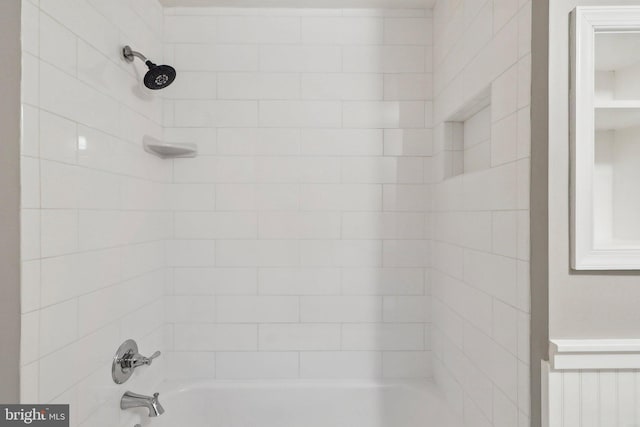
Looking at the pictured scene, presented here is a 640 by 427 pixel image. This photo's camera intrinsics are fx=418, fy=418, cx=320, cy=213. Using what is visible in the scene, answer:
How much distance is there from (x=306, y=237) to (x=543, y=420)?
4.20 feet

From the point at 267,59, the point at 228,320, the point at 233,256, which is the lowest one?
the point at 228,320

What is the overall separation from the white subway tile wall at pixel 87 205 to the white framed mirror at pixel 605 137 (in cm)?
135

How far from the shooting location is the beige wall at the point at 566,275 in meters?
1.02

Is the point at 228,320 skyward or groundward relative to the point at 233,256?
groundward

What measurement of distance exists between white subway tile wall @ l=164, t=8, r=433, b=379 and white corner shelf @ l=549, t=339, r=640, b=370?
109cm

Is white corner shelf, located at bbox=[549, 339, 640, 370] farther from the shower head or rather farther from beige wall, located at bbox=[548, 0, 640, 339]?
the shower head

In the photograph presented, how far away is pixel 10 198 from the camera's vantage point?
1.02 meters

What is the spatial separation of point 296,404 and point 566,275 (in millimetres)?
1453

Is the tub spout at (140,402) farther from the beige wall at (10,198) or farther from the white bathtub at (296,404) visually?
the beige wall at (10,198)

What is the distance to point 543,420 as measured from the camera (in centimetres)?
104

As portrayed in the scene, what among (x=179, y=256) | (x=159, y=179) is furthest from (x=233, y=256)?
(x=159, y=179)

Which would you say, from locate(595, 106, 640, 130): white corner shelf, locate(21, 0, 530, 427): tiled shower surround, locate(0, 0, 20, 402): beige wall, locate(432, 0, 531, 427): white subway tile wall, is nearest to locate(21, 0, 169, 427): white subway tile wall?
locate(0, 0, 20, 402): beige wall

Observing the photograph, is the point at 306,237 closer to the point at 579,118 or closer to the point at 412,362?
the point at 412,362

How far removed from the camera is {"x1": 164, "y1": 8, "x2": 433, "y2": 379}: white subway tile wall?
2072 mm
